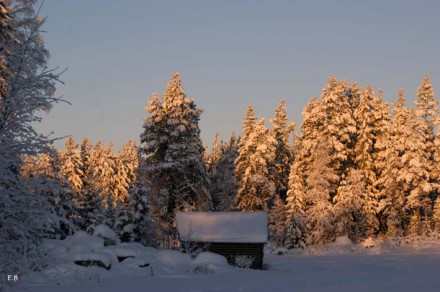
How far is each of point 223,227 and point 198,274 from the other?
9333 millimetres

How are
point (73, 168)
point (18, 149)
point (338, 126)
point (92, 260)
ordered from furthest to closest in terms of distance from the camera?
1. point (73, 168)
2. point (338, 126)
3. point (92, 260)
4. point (18, 149)

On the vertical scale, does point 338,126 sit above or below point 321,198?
above

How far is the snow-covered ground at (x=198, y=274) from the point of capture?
71.5 ft

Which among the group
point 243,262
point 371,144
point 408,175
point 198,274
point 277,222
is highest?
point 371,144

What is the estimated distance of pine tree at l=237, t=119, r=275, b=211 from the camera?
5219 centimetres

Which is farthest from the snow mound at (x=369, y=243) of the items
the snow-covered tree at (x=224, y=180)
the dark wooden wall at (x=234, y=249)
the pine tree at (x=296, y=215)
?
the dark wooden wall at (x=234, y=249)

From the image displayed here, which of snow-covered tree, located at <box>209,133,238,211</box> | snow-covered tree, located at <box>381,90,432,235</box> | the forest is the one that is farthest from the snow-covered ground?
snow-covered tree, located at <box>209,133,238,211</box>

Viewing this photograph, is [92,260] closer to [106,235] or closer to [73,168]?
[106,235]

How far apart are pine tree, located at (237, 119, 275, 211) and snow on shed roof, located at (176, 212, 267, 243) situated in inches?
584

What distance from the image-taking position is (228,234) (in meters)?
35.1

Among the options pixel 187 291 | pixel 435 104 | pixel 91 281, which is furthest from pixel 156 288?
pixel 435 104

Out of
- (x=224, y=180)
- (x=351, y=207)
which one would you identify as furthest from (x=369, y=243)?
(x=224, y=180)

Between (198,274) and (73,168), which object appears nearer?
(198,274)

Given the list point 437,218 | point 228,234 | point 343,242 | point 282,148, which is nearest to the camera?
point 228,234
